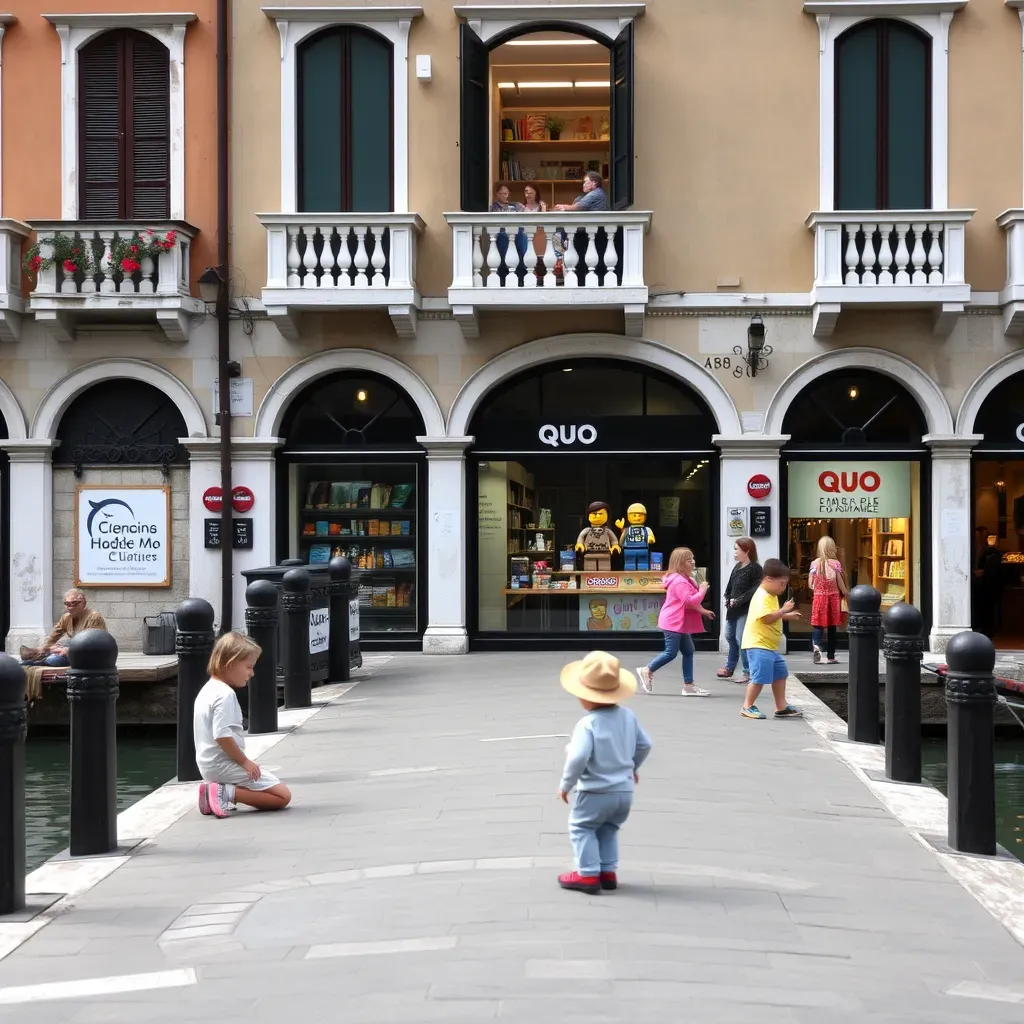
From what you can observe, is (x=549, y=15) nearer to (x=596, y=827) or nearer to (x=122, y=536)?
(x=122, y=536)

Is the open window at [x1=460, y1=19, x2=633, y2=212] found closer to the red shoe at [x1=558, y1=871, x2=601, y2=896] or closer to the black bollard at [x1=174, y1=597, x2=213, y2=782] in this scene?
the black bollard at [x1=174, y1=597, x2=213, y2=782]

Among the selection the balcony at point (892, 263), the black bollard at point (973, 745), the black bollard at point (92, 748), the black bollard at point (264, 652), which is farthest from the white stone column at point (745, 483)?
the black bollard at point (92, 748)

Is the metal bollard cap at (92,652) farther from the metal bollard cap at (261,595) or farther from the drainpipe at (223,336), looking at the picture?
the drainpipe at (223,336)

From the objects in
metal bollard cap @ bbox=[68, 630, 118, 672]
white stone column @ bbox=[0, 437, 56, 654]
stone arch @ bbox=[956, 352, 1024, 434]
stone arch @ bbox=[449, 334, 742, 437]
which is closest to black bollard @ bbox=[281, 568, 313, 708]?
metal bollard cap @ bbox=[68, 630, 118, 672]

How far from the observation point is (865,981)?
5.10 metres

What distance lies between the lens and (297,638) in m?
12.8

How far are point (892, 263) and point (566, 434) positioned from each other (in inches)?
178

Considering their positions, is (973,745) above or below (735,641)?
above

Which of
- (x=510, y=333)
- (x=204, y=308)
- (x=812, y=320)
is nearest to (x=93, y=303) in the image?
(x=204, y=308)

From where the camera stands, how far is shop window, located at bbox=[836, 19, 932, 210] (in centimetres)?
1739

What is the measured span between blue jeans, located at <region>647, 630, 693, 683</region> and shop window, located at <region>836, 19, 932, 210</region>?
700 cm

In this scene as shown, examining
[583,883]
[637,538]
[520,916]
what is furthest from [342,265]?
[520,916]

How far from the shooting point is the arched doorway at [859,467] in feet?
57.5

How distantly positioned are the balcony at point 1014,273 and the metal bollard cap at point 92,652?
1272 cm
